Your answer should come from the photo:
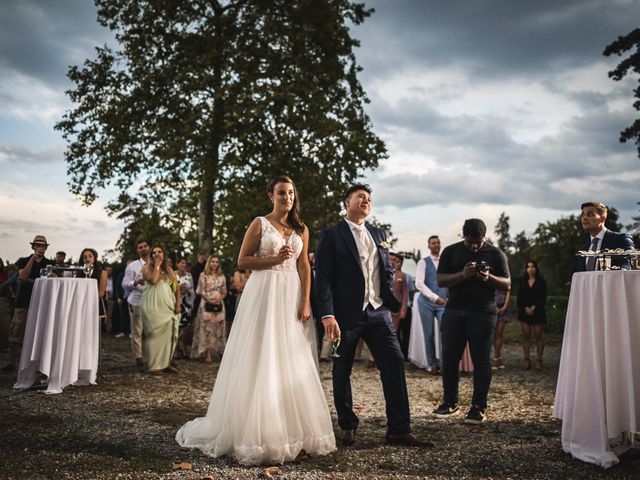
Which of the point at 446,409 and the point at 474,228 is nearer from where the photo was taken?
the point at 474,228

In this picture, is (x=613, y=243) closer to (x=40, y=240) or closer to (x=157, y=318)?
(x=157, y=318)

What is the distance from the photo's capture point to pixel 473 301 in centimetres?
643

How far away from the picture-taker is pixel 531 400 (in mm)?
7973

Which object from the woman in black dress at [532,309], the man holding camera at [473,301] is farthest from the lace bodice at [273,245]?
the woman in black dress at [532,309]

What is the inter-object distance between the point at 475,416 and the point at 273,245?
2.97m

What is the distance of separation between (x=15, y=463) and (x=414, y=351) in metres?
8.63

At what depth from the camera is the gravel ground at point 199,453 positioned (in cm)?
438

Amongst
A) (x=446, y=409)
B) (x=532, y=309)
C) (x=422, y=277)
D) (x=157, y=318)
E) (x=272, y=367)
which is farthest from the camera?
(x=532, y=309)

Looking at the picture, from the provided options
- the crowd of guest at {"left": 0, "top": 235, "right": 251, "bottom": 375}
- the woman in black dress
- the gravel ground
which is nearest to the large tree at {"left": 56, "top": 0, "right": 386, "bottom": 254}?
the crowd of guest at {"left": 0, "top": 235, "right": 251, "bottom": 375}

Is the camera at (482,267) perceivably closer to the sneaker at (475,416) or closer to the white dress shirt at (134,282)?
the sneaker at (475,416)

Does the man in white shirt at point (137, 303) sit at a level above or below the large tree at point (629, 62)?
below

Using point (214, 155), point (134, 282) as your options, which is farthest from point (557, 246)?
point (134, 282)

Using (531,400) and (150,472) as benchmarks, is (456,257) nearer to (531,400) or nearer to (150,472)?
(531,400)

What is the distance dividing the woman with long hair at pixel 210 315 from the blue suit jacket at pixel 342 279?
7381 millimetres
